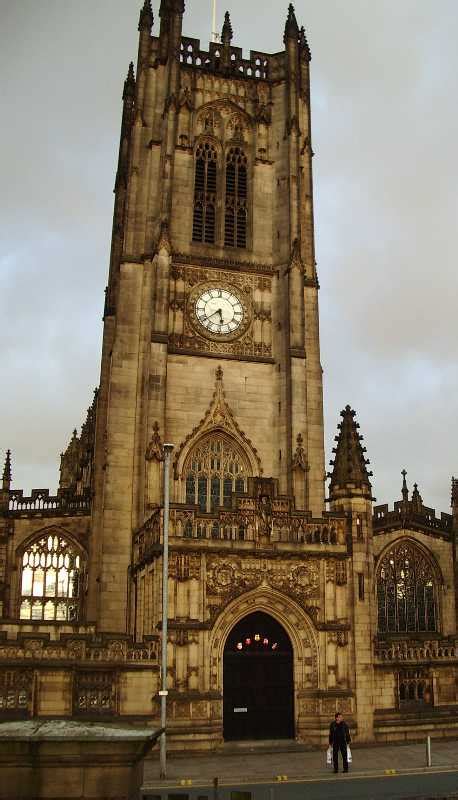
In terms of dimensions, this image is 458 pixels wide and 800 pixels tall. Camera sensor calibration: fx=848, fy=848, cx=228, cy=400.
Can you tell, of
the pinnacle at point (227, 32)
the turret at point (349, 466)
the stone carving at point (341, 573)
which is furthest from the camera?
the pinnacle at point (227, 32)

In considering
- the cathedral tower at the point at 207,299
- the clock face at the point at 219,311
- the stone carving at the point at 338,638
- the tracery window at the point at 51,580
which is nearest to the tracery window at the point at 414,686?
the stone carving at the point at 338,638

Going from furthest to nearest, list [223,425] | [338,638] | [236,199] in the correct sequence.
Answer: [236,199], [223,425], [338,638]

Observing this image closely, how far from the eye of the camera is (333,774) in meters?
22.3

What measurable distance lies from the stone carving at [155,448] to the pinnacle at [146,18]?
989 inches

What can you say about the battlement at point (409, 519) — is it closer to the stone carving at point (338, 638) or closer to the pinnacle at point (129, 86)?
the stone carving at point (338, 638)

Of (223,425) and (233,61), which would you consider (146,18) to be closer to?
(233,61)

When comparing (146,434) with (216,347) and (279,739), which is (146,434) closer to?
(216,347)

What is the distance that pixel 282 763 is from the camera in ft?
80.8

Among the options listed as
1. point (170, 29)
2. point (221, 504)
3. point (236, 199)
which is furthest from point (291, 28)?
point (221, 504)

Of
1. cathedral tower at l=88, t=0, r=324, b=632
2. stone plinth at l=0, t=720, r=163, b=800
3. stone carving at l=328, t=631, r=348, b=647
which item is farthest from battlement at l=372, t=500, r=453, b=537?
stone plinth at l=0, t=720, r=163, b=800

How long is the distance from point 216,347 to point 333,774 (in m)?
26.1

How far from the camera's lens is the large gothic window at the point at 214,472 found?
42094 millimetres

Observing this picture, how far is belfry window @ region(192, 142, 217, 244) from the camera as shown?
47625 millimetres

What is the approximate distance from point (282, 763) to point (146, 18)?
42.6 metres
